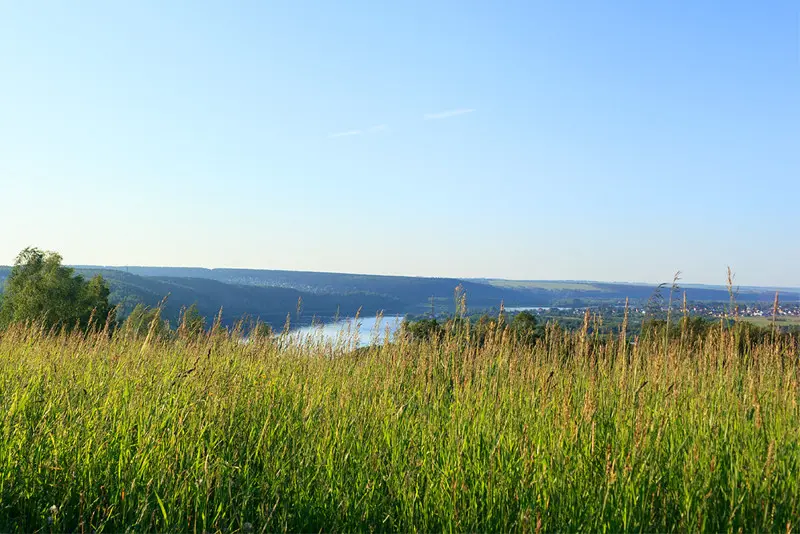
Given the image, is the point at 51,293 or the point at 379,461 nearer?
the point at 379,461

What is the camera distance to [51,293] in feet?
138

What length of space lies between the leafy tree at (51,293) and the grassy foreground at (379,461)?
36.7 meters

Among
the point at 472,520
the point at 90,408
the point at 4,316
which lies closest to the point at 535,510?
the point at 472,520

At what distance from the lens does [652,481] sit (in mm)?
3275

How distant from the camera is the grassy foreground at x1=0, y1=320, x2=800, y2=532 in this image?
312 centimetres

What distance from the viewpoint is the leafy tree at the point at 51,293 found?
4038 centimetres

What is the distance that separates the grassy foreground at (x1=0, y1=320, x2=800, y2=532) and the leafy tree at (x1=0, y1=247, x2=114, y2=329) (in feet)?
120

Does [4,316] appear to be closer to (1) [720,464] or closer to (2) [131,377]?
(2) [131,377]

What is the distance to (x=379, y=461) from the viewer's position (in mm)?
3496

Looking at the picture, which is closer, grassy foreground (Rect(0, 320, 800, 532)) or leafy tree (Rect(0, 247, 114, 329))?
grassy foreground (Rect(0, 320, 800, 532))

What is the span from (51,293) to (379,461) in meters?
45.1

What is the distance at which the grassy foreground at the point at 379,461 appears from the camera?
312 centimetres

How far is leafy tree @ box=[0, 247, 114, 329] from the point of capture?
4038 cm

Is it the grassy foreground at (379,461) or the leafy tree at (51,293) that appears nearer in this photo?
the grassy foreground at (379,461)
